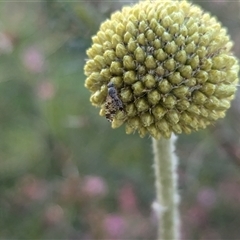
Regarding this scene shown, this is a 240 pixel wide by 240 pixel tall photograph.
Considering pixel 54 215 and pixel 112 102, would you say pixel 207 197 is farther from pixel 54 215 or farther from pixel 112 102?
pixel 112 102

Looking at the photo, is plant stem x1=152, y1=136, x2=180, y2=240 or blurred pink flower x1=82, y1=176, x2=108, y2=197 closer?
plant stem x1=152, y1=136, x2=180, y2=240

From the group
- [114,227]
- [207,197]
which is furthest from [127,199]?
[207,197]

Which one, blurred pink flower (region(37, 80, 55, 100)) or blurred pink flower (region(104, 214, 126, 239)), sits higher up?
blurred pink flower (region(37, 80, 55, 100))

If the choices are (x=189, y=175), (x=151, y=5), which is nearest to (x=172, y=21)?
(x=151, y=5)

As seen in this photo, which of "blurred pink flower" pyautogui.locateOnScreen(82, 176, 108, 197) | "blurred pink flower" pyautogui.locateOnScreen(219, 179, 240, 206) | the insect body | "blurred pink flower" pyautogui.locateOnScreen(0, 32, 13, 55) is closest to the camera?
the insect body

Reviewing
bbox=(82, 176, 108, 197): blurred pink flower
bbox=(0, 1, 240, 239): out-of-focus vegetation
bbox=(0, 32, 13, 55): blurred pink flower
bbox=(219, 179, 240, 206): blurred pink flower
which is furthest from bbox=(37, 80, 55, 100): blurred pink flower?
bbox=(219, 179, 240, 206): blurred pink flower

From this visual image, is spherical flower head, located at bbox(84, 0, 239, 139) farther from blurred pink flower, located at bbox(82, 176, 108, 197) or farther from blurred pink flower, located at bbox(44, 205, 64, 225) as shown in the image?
blurred pink flower, located at bbox(44, 205, 64, 225)
